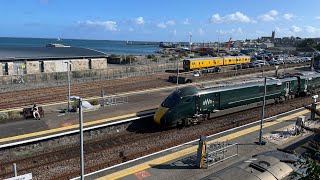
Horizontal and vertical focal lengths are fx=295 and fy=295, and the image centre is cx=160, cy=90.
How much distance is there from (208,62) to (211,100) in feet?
120

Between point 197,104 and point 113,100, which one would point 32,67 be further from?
point 197,104

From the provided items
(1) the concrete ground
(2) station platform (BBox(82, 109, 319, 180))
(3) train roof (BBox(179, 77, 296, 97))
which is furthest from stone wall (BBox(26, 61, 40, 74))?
(2) station platform (BBox(82, 109, 319, 180))

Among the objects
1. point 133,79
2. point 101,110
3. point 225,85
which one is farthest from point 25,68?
point 225,85

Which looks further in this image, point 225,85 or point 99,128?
point 225,85

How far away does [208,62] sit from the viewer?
6078 centimetres

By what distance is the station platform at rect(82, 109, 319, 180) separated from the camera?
15.3 metres

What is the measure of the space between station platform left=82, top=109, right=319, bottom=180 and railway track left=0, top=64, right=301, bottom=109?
1881cm

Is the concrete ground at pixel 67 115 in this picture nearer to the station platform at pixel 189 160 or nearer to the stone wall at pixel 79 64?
the station platform at pixel 189 160

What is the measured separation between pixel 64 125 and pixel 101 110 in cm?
510

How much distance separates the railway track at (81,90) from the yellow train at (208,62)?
23.6ft

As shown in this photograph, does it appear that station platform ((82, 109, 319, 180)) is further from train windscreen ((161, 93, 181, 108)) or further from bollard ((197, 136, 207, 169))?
train windscreen ((161, 93, 181, 108))

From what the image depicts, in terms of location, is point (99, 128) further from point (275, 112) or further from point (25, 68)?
point (25, 68)

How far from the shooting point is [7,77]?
3894 centimetres

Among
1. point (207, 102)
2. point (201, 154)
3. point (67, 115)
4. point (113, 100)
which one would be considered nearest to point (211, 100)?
point (207, 102)
